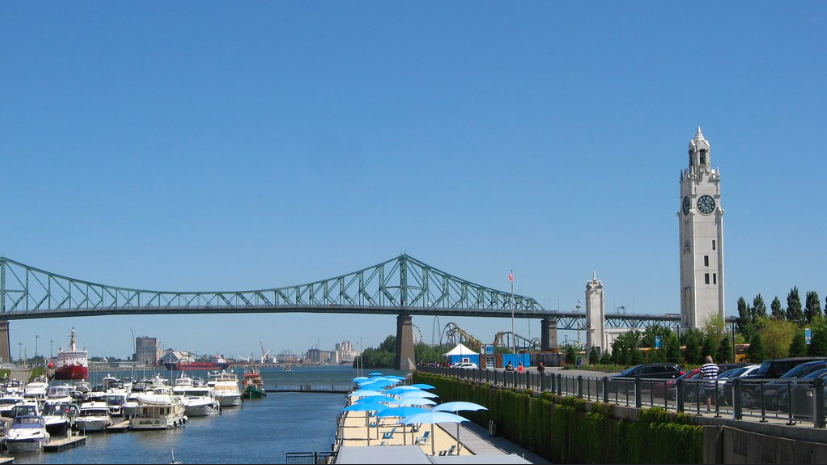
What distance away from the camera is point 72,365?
169 metres

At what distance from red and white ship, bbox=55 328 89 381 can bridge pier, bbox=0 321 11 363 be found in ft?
41.6

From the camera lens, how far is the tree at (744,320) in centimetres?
8665

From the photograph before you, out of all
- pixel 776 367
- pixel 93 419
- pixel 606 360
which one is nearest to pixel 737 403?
pixel 776 367

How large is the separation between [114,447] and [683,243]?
52060 millimetres

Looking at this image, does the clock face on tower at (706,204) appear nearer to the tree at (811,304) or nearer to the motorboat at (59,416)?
the tree at (811,304)

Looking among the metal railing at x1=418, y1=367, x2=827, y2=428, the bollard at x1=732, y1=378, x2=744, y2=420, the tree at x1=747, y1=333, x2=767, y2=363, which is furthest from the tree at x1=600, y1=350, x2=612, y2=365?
the bollard at x1=732, y1=378, x2=744, y2=420

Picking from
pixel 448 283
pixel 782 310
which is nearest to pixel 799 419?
pixel 782 310

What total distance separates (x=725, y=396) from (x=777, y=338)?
62.7 metres

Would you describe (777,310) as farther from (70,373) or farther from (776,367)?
(70,373)

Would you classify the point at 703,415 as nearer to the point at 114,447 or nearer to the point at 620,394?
the point at 620,394

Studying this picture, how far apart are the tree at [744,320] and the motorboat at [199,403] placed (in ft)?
144

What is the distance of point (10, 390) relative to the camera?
84750 millimetres

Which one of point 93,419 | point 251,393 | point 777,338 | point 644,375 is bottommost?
point 251,393

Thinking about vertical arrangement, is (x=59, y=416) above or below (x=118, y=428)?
above
